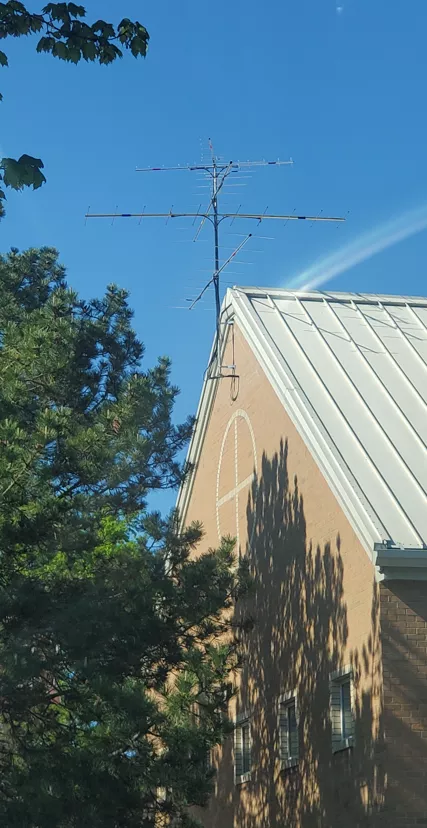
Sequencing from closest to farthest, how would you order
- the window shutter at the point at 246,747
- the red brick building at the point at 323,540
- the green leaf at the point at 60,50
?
the green leaf at the point at 60,50 < the red brick building at the point at 323,540 < the window shutter at the point at 246,747

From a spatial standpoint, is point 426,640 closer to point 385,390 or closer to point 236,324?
point 385,390

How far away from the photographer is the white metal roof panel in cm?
1378

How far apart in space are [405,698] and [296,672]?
280 centimetres

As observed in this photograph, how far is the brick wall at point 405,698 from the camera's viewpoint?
40.2ft

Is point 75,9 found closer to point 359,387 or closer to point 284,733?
point 359,387

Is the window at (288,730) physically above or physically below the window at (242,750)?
below

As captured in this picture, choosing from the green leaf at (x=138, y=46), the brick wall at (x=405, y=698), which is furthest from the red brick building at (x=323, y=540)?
the green leaf at (x=138, y=46)

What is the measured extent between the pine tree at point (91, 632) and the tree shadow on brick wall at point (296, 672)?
131 cm

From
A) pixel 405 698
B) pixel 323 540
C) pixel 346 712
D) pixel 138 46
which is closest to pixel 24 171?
pixel 138 46

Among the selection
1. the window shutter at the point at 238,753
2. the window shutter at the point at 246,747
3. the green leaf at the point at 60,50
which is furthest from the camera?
the window shutter at the point at 238,753

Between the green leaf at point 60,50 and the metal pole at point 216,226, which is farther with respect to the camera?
the metal pole at point 216,226

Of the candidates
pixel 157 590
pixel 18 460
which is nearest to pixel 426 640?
pixel 157 590

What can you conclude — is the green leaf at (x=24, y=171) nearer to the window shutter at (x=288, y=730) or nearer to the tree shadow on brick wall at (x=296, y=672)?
the tree shadow on brick wall at (x=296, y=672)

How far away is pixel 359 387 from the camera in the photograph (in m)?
16.5
